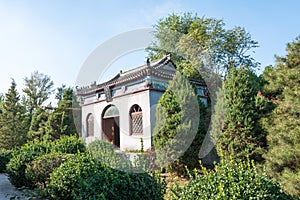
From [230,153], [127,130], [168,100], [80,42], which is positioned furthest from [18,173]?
[127,130]

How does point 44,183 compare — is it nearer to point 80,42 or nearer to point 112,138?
point 80,42

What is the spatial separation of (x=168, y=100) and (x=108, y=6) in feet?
9.78

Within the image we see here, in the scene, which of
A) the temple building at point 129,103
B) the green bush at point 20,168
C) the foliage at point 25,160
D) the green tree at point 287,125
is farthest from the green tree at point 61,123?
the green tree at point 287,125

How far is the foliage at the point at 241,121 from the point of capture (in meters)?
4.93

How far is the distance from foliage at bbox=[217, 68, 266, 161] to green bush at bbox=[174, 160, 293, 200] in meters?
2.86

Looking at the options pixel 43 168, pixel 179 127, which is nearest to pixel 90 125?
pixel 179 127

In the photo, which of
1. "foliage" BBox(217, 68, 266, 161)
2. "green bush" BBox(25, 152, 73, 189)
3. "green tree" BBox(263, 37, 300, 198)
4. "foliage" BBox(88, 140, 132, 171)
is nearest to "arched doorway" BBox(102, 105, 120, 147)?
"green bush" BBox(25, 152, 73, 189)

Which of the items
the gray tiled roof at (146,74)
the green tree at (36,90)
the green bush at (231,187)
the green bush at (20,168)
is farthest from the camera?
the green tree at (36,90)

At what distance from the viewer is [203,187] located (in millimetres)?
2143

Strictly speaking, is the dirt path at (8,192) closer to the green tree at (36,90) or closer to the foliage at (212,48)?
the foliage at (212,48)

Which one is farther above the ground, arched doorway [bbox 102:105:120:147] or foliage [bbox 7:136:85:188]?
arched doorway [bbox 102:105:120:147]

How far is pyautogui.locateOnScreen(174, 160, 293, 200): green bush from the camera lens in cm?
199

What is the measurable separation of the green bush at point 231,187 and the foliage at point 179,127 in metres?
4.10

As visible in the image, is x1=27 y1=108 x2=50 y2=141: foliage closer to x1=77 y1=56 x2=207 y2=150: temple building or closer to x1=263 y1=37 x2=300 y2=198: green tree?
x1=77 y1=56 x2=207 y2=150: temple building
